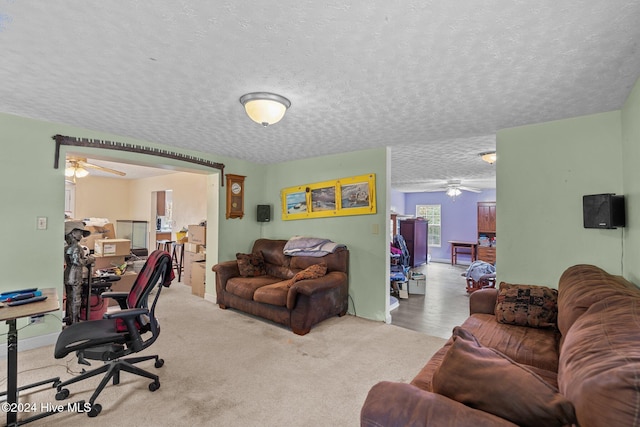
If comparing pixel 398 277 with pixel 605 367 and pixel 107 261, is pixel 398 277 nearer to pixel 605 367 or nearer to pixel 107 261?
pixel 605 367

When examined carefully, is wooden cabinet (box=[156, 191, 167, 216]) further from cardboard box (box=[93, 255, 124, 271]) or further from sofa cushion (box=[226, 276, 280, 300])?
sofa cushion (box=[226, 276, 280, 300])

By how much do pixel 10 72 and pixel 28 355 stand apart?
2535 mm

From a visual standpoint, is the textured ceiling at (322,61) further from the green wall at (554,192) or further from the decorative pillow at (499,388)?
the decorative pillow at (499,388)

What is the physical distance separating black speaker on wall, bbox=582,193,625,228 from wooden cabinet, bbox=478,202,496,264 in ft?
19.5

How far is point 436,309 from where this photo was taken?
4.56 m

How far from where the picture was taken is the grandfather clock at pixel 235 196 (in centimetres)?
480

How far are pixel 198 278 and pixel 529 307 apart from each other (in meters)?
4.69

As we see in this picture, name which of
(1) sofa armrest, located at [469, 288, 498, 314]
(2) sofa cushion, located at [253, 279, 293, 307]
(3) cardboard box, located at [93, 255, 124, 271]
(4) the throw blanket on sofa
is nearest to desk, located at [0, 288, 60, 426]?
(2) sofa cushion, located at [253, 279, 293, 307]

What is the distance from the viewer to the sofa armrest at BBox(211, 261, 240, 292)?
4.34m

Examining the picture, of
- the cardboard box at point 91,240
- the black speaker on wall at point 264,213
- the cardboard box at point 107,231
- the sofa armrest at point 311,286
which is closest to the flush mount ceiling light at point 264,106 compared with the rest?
the sofa armrest at point 311,286

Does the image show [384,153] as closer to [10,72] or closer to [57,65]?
[57,65]

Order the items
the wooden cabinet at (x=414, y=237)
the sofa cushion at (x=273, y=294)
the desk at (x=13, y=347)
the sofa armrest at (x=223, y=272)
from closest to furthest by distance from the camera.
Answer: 1. the desk at (x=13, y=347)
2. the sofa cushion at (x=273, y=294)
3. the sofa armrest at (x=223, y=272)
4. the wooden cabinet at (x=414, y=237)

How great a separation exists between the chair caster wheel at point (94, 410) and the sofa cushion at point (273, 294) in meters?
1.87

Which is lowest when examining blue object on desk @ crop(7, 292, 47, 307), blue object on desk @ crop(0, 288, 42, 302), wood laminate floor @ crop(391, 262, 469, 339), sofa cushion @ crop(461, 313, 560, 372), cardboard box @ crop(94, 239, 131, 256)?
wood laminate floor @ crop(391, 262, 469, 339)
